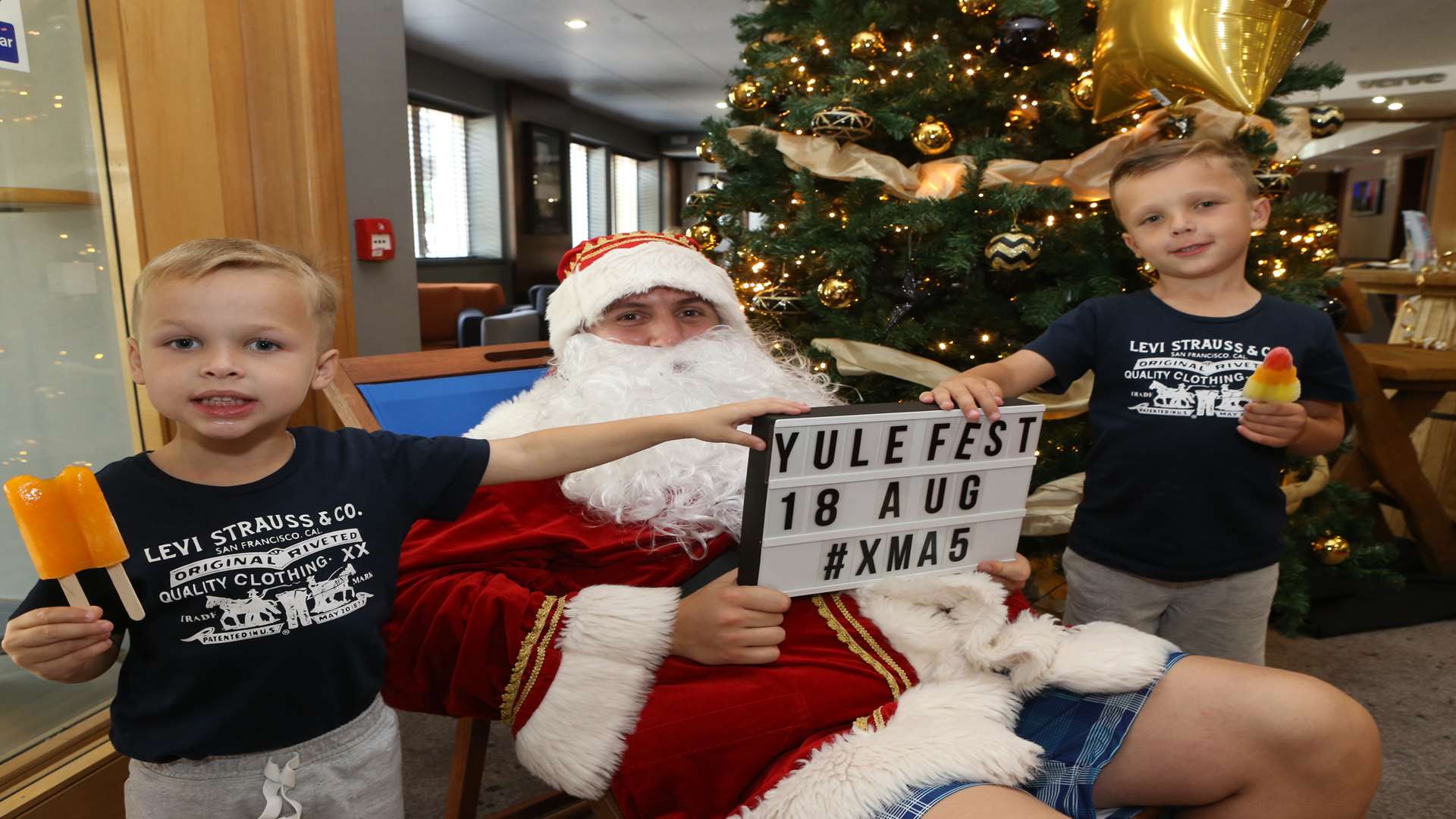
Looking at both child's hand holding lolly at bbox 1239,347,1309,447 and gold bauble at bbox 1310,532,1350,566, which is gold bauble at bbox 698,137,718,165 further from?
gold bauble at bbox 1310,532,1350,566

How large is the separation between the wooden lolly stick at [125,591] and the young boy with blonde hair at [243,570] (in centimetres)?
4

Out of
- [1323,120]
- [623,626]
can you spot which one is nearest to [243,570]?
[623,626]

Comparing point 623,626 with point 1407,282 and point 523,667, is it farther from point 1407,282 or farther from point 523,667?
point 1407,282

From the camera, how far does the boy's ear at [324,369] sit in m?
1.21

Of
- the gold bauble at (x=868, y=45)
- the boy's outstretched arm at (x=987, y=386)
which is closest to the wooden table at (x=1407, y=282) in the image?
the gold bauble at (x=868, y=45)

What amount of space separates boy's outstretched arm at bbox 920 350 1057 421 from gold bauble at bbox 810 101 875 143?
3.55 ft

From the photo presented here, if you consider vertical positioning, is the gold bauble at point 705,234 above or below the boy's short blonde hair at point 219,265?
above

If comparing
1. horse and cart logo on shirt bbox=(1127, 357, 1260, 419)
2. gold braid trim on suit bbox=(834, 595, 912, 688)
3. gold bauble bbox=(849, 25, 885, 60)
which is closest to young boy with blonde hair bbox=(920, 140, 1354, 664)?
horse and cart logo on shirt bbox=(1127, 357, 1260, 419)

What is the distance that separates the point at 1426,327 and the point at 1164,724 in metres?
4.21

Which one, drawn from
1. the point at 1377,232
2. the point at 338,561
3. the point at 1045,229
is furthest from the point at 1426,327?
the point at 1377,232

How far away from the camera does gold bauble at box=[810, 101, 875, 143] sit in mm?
2465

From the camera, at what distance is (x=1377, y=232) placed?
15750mm

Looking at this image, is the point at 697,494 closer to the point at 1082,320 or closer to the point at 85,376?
the point at 1082,320

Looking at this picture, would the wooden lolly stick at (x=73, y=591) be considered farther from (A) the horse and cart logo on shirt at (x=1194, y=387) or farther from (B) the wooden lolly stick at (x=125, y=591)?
(A) the horse and cart logo on shirt at (x=1194, y=387)
